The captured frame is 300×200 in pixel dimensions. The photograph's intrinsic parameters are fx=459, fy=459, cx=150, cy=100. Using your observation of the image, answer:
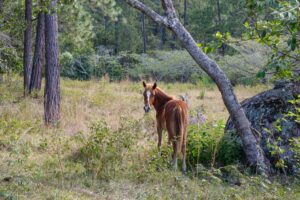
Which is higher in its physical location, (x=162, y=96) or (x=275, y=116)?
(x=162, y=96)

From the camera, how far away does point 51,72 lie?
12.4 metres

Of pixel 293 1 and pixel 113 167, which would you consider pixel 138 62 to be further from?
pixel 293 1

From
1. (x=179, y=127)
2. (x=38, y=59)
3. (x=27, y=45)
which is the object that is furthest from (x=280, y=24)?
(x=27, y=45)

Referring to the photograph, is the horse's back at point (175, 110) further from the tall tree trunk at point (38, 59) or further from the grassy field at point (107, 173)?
the tall tree trunk at point (38, 59)

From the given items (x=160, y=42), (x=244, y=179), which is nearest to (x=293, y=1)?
(x=244, y=179)

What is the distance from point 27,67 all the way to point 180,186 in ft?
38.7

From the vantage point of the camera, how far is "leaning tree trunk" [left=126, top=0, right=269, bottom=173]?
7871 mm

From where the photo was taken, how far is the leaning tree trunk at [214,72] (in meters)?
7.87

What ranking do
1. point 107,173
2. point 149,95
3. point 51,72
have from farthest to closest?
point 51,72 → point 149,95 → point 107,173

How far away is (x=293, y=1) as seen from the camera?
11.6 ft

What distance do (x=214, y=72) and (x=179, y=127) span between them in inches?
50.2

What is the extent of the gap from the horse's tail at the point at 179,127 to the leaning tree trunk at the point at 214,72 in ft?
3.22

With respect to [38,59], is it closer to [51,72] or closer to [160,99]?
[51,72]

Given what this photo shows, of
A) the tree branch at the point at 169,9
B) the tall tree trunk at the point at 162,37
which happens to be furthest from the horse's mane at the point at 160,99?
the tall tree trunk at the point at 162,37
